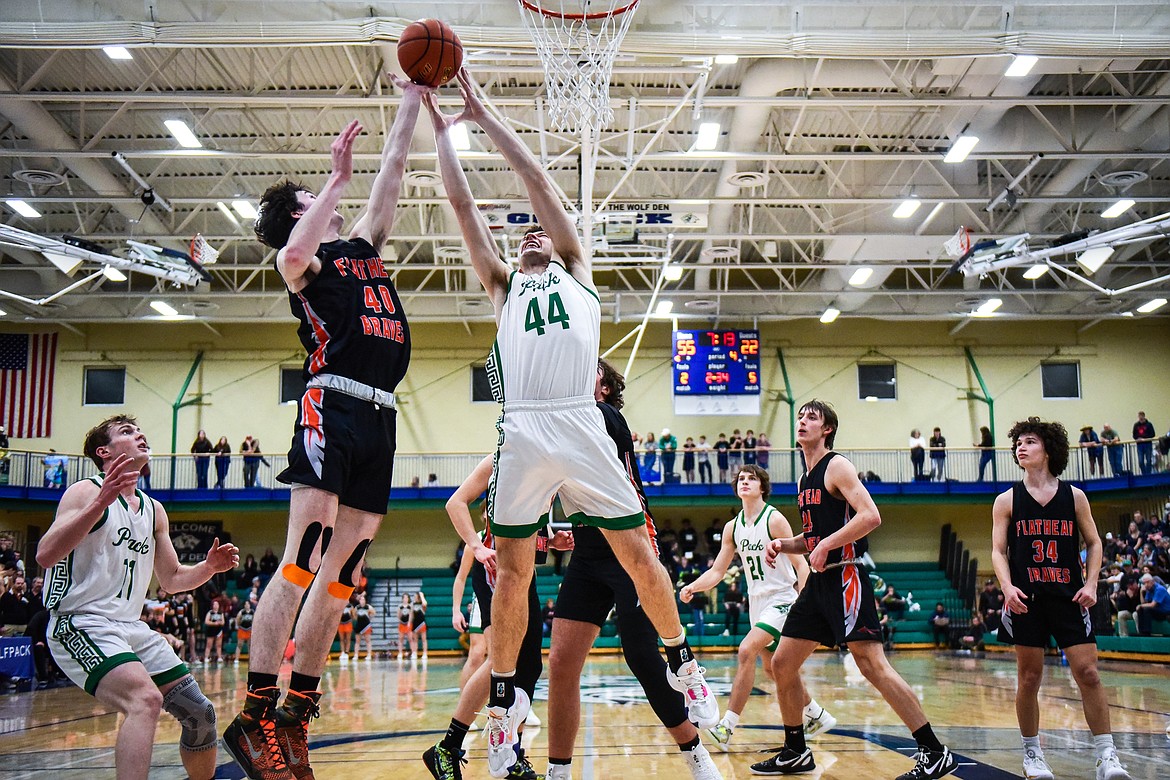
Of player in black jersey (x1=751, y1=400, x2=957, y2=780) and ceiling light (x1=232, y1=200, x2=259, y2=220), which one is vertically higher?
ceiling light (x1=232, y1=200, x2=259, y2=220)

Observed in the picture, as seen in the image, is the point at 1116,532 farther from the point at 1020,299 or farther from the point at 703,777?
the point at 703,777

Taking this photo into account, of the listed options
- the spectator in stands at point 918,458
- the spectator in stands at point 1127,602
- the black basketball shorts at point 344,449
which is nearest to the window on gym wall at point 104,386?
the spectator in stands at point 918,458

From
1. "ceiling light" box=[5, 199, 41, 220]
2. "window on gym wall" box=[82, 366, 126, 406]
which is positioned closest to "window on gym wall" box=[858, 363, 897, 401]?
"window on gym wall" box=[82, 366, 126, 406]

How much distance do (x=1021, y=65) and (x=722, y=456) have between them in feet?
46.4

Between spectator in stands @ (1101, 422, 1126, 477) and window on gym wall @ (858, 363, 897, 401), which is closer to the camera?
spectator in stands @ (1101, 422, 1126, 477)

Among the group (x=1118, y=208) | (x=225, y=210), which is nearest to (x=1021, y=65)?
(x=1118, y=208)

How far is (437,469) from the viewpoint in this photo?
28.5m

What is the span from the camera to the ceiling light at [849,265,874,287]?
2464 centimetres

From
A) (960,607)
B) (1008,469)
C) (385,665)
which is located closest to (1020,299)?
(1008,469)

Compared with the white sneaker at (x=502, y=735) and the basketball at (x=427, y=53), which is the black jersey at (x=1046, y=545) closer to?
the white sneaker at (x=502, y=735)

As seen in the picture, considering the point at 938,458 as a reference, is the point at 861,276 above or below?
above

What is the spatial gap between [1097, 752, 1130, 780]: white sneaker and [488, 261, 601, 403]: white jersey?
3.50 metres

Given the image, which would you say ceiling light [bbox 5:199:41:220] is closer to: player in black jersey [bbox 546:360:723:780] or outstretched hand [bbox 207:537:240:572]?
outstretched hand [bbox 207:537:240:572]

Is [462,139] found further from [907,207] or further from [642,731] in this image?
[642,731]
